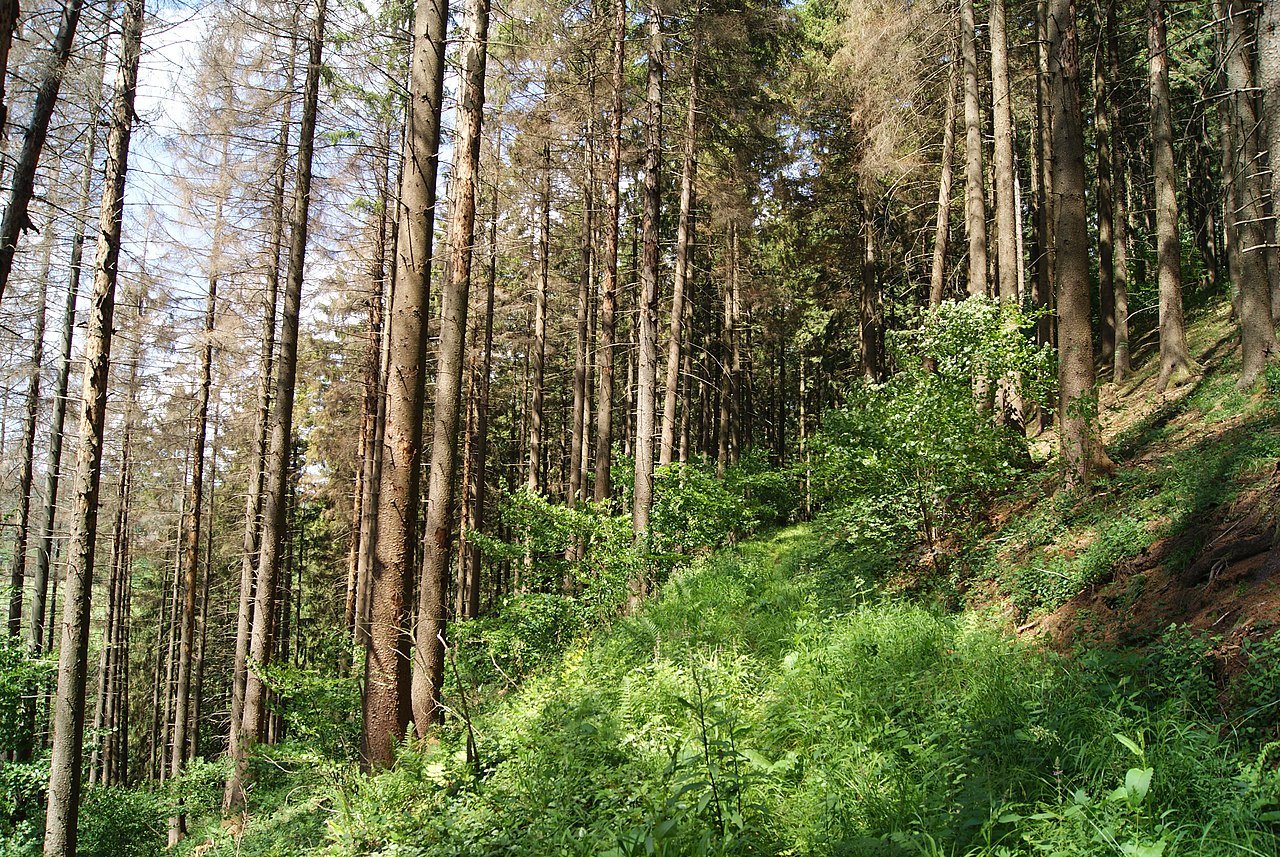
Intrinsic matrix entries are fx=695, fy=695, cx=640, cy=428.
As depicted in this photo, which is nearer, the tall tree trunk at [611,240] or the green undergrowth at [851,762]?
the green undergrowth at [851,762]

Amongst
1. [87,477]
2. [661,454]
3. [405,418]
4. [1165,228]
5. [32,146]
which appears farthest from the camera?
[661,454]

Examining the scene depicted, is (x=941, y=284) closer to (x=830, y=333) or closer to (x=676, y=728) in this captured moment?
(x=676, y=728)

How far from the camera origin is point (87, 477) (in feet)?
26.3

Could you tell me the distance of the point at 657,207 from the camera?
12.7 m

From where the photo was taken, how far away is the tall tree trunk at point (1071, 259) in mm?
7668

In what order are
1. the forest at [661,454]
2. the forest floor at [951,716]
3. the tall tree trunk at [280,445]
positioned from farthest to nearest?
the tall tree trunk at [280,445] → the forest at [661,454] → the forest floor at [951,716]

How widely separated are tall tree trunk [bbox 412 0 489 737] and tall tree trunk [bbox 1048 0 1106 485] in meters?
6.44

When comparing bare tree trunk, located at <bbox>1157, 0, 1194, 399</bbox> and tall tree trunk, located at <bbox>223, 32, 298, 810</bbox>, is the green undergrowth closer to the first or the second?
tall tree trunk, located at <bbox>223, 32, 298, 810</bbox>

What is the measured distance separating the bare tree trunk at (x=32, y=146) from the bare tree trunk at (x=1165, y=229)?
1514cm

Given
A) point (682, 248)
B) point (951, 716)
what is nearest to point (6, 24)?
point (951, 716)

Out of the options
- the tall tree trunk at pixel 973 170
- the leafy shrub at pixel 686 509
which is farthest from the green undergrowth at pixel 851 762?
→ the tall tree trunk at pixel 973 170

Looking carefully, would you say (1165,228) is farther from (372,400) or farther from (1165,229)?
(372,400)

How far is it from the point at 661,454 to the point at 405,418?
7800 mm

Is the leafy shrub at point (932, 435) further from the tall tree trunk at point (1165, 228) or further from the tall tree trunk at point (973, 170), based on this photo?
the tall tree trunk at point (1165, 228)
